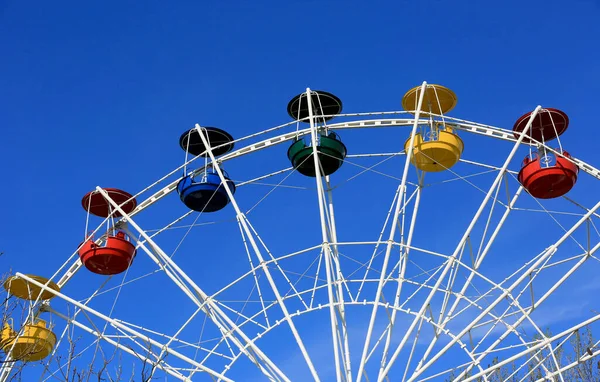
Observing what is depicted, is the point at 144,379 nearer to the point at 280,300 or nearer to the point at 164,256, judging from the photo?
the point at 280,300

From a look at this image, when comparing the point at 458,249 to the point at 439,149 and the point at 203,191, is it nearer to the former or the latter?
the point at 439,149

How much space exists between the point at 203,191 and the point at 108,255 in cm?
255

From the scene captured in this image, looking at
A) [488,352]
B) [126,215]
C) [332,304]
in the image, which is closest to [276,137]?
[126,215]

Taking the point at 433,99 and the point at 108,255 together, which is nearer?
the point at 108,255

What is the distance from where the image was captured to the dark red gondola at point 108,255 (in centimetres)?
1756

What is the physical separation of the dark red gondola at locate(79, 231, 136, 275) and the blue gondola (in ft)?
5.59

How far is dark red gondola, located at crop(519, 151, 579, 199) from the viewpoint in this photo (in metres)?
16.6

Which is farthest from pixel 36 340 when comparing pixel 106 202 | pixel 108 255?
pixel 106 202

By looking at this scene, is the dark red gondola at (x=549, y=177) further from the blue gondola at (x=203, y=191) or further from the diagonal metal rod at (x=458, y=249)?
the blue gondola at (x=203, y=191)

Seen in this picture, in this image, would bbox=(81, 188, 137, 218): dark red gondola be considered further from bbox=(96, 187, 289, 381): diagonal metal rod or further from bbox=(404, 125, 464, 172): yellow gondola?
bbox=(404, 125, 464, 172): yellow gondola

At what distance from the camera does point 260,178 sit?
18.4 m

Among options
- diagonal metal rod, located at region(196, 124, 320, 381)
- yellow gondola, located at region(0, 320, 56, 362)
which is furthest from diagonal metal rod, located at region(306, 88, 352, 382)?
yellow gondola, located at region(0, 320, 56, 362)

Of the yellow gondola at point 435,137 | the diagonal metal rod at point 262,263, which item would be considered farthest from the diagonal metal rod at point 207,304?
the yellow gondola at point 435,137

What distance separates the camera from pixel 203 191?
17609mm
